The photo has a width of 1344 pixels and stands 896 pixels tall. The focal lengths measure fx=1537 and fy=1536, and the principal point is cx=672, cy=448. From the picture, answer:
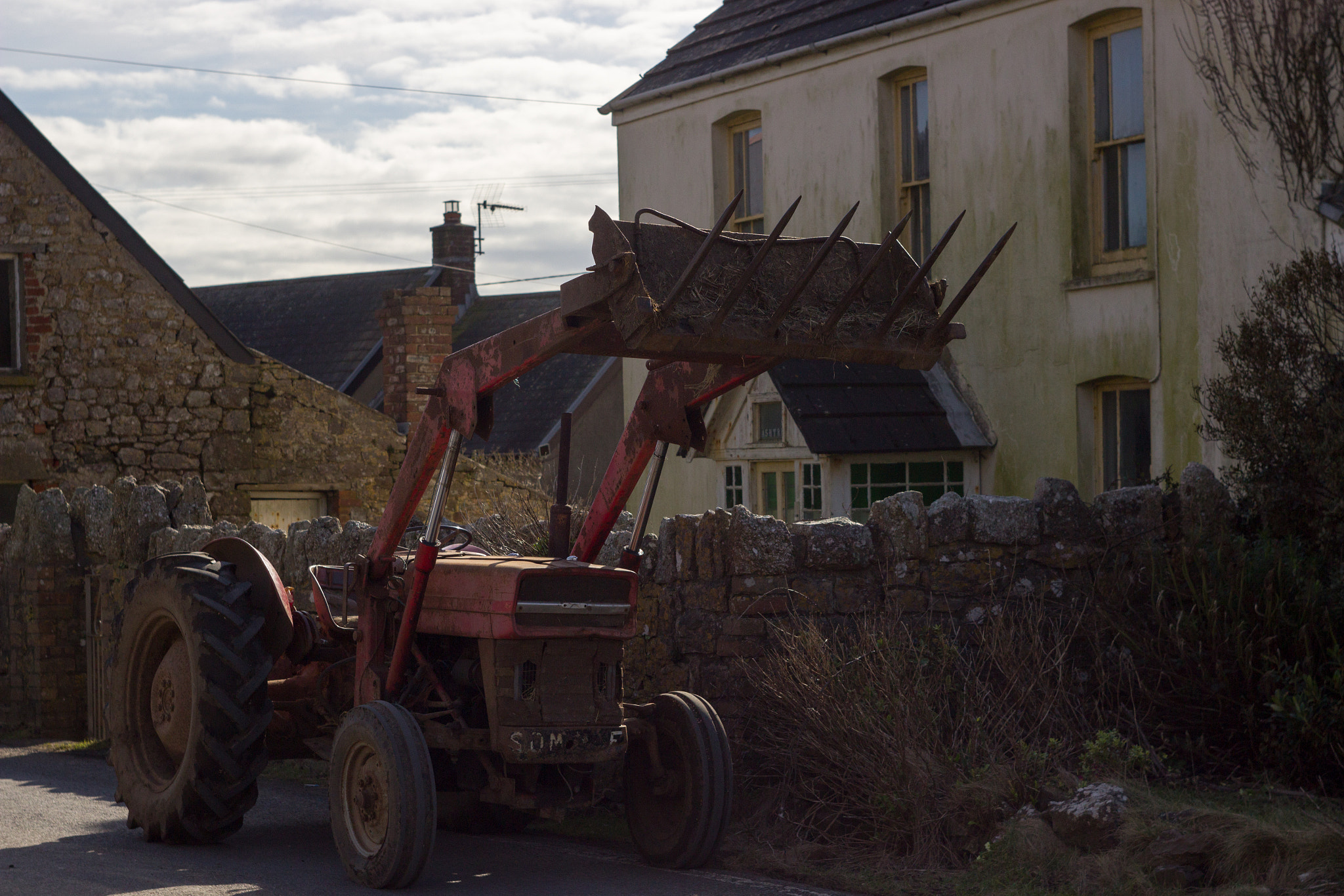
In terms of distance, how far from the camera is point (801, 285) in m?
5.89

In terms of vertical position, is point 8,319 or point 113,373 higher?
point 8,319

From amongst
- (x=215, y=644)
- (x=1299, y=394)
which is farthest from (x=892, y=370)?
(x=215, y=644)

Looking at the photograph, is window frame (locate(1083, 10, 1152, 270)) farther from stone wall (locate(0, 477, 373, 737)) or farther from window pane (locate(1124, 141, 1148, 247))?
stone wall (locate(0, 477, 373, 737))

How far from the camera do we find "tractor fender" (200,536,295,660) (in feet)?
24.2

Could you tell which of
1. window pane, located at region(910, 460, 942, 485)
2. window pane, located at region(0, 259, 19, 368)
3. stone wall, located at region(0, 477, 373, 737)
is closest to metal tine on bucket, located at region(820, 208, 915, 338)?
stone wall, located at region(0, 477, 373, 737)

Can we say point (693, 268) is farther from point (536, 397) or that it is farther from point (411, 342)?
point (536, 397)

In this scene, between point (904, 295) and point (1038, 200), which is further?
point (1038, 200)

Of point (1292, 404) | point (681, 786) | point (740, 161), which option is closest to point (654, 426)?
point (681, 786)

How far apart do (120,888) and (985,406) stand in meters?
9.07

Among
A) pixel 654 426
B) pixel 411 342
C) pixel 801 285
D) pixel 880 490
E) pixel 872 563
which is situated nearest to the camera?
pixel 801 285

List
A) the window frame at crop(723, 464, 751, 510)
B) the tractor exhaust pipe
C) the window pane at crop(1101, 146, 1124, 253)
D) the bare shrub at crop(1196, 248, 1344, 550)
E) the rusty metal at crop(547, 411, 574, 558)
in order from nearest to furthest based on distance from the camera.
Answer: the rusty metal at crop(547, 411, 574, 558), the tractor exhaust pipe, the bare shrub at crop(1196, 248, 1344, 550), the window pane at crop(1101, 146, 1124, 253), the window frame at crop(723, 464, 751, 510)

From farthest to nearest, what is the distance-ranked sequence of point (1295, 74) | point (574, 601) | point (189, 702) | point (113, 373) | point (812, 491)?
point (113, 373) < point (812, 491) < point (1295, 74) < point (189, 702) < point (574, 601)

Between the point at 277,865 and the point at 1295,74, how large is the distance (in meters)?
7.85

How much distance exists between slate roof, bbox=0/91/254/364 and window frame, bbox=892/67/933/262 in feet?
23.6
